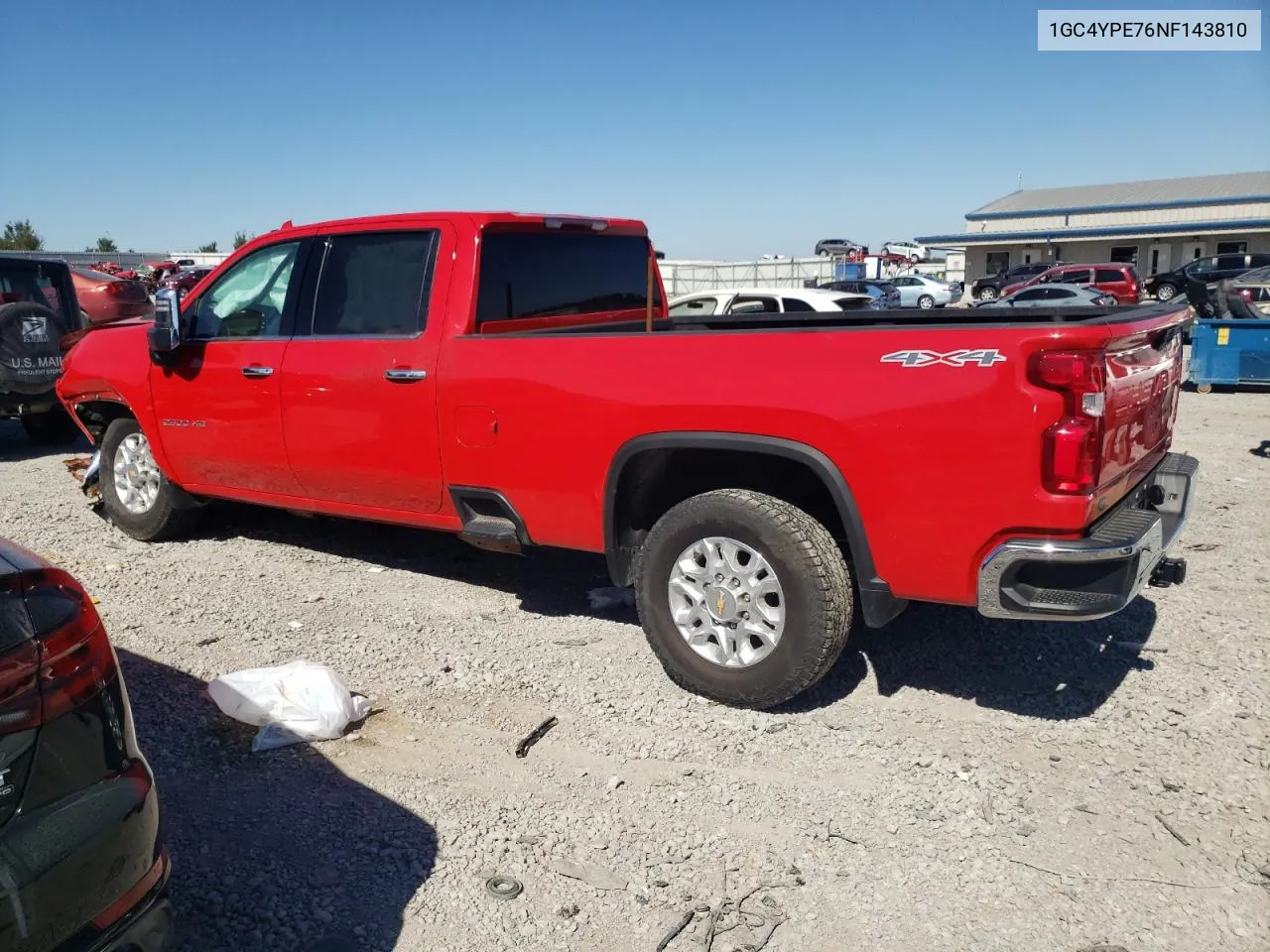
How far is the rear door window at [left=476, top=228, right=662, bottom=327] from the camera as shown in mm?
4930

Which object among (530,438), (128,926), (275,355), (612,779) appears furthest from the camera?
(275,355)

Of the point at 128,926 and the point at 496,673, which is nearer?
the point at 128,926

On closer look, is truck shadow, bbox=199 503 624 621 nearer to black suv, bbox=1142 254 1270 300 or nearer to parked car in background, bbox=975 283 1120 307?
parked car in background, bbox=975 283 1120 307

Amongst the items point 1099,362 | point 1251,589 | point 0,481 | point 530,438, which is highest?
point 1099,362

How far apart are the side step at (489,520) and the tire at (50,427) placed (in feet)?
23.7

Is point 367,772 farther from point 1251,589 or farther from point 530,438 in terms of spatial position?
point 1251,589

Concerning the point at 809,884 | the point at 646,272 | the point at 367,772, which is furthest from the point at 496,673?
the point at 646,272

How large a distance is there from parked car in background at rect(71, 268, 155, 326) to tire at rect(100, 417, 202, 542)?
359 inches

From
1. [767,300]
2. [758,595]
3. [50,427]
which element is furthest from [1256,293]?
[50,427]

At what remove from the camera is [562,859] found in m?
3.17

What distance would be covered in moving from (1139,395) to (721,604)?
1737mm

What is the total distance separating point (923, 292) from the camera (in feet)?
118

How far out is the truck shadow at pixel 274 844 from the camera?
112 inches

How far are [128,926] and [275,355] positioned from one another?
Result: 359cm
